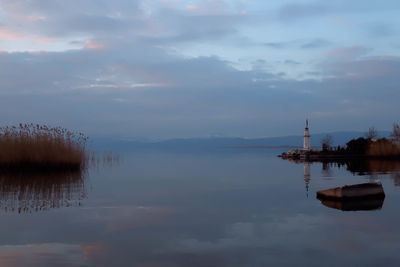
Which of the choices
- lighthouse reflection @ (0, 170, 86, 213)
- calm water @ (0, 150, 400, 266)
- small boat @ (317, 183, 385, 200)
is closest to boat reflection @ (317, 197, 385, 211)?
small boat @ (317, 183, 385, 200)

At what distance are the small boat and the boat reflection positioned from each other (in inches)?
7.3

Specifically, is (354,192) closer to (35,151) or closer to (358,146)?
(35,151)

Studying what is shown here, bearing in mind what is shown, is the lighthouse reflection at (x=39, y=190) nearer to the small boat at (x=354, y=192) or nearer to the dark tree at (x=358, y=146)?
the small boat at (x=354, y=192)

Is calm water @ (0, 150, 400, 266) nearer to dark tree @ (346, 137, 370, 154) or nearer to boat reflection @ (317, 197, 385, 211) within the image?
boat reflection @ (317, 197, 385, 211)

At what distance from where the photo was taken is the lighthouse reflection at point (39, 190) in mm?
15344

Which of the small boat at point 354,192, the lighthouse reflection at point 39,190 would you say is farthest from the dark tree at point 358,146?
the lighthouse reflection at point 39,190

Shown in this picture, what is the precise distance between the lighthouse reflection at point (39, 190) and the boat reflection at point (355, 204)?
391 inches

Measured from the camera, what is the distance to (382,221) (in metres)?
12.8

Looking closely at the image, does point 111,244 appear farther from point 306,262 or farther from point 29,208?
point 29,208

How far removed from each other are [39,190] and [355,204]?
546 inches

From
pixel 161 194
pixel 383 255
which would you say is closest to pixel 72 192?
pixel 161 194

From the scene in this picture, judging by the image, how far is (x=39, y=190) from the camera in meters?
19.0

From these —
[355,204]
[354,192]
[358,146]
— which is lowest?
[355,204]

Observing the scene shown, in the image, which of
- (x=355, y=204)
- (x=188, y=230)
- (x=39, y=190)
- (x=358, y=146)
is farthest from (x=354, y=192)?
(x=358, y=146)
